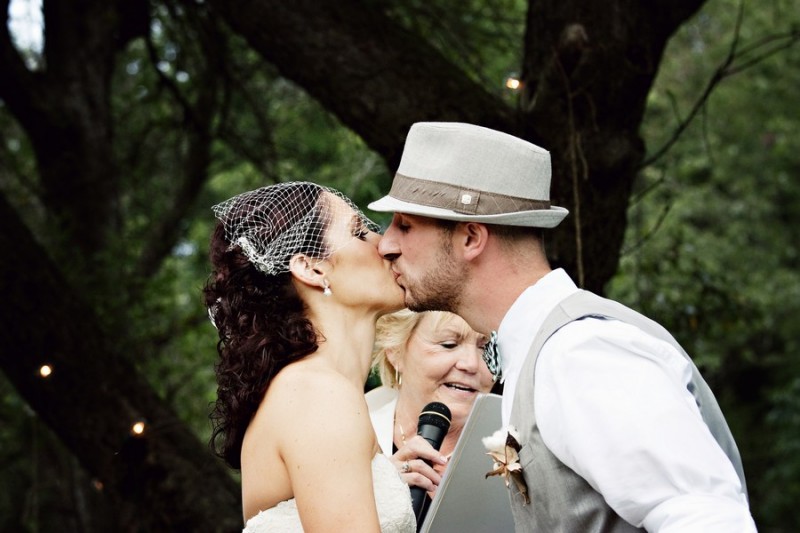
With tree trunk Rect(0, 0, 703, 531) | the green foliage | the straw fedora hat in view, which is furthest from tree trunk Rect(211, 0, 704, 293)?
the green foliage

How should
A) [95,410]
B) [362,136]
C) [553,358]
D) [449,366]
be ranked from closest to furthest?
1. [553,358]
2. [449,366]
3. [362,136]
4. [95,410]

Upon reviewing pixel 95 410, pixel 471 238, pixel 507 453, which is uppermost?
pixel 471 238

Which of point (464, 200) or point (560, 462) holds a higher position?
point (464, 200)

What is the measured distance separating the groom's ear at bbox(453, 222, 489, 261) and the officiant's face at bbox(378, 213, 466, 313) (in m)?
0.02

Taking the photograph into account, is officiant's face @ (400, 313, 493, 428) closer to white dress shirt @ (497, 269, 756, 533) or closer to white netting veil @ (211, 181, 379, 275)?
white netting veil @ (211, 181, 379, 275)

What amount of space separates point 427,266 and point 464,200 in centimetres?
20

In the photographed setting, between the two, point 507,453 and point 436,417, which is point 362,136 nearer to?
point 436,417

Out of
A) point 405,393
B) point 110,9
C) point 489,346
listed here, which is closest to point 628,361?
point 489,346

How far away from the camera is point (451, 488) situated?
112 inches

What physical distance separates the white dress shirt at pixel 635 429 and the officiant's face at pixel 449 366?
1.58m

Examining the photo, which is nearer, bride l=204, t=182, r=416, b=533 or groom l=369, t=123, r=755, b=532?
groom l=369, t=123, r=755, b=532

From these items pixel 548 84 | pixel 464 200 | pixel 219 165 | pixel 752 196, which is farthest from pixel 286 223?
pixel 752 196

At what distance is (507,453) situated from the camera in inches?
86.7

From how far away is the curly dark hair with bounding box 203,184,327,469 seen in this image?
9.31ft
